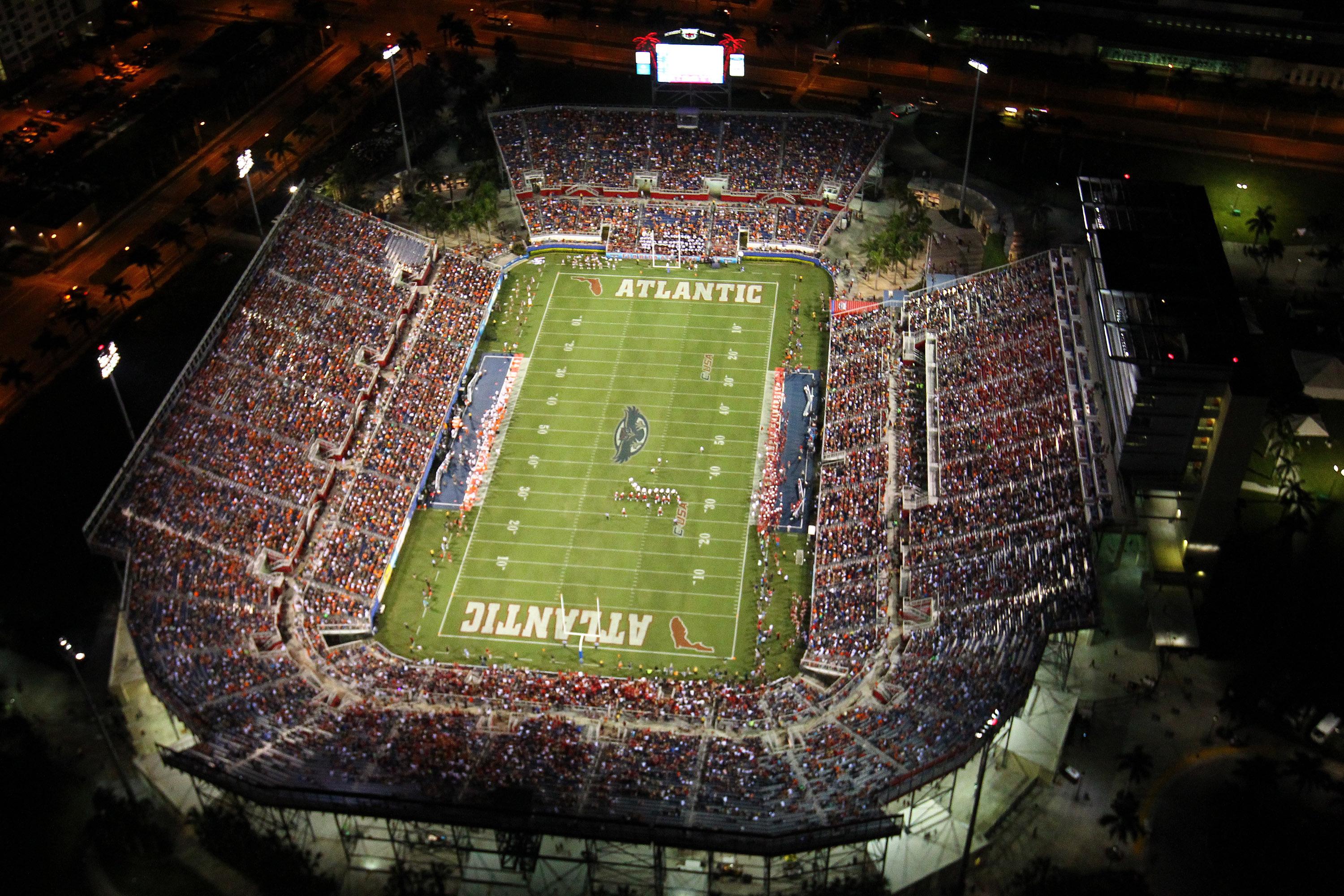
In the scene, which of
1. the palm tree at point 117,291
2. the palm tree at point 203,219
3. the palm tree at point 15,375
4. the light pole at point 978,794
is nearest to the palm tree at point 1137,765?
the light pole at point 978,794

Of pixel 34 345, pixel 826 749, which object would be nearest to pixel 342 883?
pixel 826 749

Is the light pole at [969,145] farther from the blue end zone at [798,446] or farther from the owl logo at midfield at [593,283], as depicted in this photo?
the owl logo at midfield at [593,283]

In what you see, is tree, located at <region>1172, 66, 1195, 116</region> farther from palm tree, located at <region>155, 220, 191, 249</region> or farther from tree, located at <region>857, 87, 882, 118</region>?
palm tree, located at <region>155, 220, 191, 249</region>

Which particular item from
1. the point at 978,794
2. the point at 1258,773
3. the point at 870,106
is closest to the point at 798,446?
the point at 1258,773

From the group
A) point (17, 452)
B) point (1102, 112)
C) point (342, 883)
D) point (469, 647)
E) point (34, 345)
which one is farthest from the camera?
point (1102, 112)

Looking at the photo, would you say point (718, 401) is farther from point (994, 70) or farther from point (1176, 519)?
point (994, 70)
